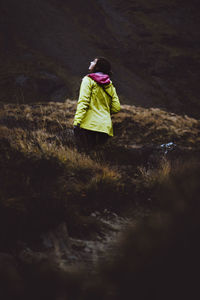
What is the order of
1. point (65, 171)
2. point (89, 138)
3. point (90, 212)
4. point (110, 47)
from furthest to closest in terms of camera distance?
point (110, 47)
point (89, 138)
point (65, 171)
point (90, 212)

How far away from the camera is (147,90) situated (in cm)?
1128

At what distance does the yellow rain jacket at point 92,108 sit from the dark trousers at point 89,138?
122 mm

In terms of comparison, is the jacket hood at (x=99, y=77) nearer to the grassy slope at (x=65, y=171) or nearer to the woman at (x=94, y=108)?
the woman at (x=94, y=108)

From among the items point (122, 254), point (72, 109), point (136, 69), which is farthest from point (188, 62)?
point (122, 254)

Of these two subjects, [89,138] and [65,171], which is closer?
Answer: [65,171]

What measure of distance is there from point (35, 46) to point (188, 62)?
8092 millimetres

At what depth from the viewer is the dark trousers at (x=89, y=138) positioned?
4148 mm

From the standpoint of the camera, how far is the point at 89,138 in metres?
4.26

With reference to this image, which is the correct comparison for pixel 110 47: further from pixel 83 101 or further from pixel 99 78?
pixel 83 101

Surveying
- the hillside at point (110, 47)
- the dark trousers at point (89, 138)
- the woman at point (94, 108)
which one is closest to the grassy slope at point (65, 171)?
the dark trousers at point (89, 138)

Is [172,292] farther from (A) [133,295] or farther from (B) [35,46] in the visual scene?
(B) [35,46]

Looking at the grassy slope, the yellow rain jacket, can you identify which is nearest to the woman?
the yellow rain jacket

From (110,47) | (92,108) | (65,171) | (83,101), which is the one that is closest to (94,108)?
(92,108)

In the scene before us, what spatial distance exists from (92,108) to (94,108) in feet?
0.12
